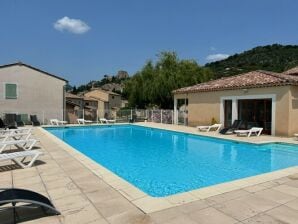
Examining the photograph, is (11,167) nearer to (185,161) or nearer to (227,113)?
(185,161)

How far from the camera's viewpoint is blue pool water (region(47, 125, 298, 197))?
765cm

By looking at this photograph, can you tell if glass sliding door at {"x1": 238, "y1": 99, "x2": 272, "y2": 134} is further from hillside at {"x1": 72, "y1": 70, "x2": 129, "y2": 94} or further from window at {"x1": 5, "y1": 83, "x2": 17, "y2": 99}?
hillside at {"x1": 72, "y1": 70, "x2": 129, "y2": 94}

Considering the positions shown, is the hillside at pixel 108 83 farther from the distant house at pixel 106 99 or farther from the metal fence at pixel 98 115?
the metal fence at pixel 98 115

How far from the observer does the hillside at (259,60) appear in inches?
1598

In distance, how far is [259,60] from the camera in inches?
1746

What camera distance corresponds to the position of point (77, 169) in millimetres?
7152

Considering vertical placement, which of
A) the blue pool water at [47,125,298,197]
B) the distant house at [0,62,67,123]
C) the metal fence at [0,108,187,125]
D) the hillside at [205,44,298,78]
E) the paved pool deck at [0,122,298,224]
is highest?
the hillside at [205,44,298,78]

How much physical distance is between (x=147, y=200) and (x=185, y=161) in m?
5.61

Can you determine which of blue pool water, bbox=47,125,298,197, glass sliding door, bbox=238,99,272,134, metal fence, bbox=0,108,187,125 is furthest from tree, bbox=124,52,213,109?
blue pool water, bbox=47,125,298,197

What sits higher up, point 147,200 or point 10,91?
point 10,91

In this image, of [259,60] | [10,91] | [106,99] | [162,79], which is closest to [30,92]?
[10,91]

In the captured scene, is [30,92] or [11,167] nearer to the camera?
[11,167]

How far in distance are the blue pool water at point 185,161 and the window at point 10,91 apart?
13341mm

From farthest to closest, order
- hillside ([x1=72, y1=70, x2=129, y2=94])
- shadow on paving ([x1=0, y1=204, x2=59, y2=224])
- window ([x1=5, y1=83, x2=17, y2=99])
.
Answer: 1. hillside ([x1=72, y1=70, x2=129, y2=94])
2. window ([x1=5, y1=83, x2=17, y2=99])
3. shadow on paving ([x1=0, y1=204, x2=59, y2=224])
